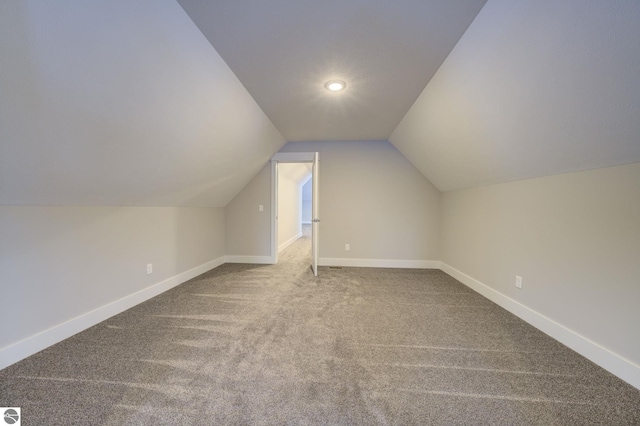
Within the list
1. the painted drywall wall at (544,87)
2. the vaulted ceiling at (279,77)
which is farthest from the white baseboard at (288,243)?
the painted drywall wall at (544,87)

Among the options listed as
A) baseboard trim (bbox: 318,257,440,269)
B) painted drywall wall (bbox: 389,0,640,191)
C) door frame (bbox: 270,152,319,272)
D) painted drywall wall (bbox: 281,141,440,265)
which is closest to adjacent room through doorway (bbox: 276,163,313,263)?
baseboard trim (bbox: 318,257,440,269)

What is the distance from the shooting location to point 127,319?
2.25 metres

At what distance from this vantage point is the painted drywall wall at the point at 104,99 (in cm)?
110

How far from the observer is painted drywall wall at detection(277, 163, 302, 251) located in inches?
229

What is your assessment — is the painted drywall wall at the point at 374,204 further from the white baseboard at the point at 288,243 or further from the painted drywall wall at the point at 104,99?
the painted drywall wall at the point at 104,99

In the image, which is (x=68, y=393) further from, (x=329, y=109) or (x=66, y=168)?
(x=329, y=109)

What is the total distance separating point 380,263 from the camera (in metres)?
4.23

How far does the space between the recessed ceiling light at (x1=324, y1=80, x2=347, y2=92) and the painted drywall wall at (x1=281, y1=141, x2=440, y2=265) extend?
6.34 feet

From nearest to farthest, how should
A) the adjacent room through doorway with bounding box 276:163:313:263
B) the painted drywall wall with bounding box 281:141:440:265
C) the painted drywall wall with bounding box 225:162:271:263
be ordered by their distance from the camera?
the painted drywall wall with bounding box 281:141:440:265, the painted drywall wall with bounding box 225:162:271:263, the adjacent room through doorway with bounding box 276:163:313:263

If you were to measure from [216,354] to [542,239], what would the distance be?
2.91m

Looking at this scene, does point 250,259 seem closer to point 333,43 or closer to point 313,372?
point 313,372

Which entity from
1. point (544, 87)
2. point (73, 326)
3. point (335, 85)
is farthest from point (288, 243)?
point (544, 87)

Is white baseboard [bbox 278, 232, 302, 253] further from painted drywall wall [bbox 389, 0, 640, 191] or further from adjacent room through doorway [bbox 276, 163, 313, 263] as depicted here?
painted drywall wall [bbox 389, 0, 640, 191]

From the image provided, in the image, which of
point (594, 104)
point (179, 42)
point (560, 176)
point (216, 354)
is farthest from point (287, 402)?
point (560, 176)
